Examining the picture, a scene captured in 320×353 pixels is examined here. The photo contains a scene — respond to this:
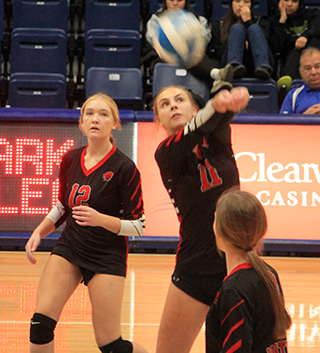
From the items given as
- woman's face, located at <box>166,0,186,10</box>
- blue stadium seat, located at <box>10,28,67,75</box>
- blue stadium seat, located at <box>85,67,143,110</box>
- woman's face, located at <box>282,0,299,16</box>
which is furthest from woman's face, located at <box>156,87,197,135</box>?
woman's face, located at <box>282,0,299,16</box>

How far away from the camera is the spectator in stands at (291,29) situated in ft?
25.0

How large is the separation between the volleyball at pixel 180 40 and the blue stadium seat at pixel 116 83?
4.06 metres

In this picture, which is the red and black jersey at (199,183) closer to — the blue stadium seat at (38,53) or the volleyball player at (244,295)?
the volleyball player at (244,295)

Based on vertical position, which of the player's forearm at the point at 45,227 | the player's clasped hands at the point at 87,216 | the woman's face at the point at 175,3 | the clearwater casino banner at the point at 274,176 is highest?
the woman's face at the point at 175,3

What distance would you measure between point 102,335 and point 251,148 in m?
3.68

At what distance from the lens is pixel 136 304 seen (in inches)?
178

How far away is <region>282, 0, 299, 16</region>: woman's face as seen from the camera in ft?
25.6

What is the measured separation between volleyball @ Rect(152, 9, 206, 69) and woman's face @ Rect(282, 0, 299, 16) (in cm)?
532

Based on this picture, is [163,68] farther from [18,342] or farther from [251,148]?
[18,342]

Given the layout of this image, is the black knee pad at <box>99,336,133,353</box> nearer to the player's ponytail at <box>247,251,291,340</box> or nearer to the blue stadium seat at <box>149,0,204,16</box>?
the player's ponytail at <box>247,251,291,340</box>

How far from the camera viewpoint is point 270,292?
180 cm

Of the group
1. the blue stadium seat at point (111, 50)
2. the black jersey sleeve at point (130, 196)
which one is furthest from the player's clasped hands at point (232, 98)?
the blue stadium seat at point (111, 50)

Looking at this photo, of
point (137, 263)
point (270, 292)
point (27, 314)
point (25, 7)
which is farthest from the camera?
point (25, 7)

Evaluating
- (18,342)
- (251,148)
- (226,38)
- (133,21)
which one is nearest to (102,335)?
(18,342)
